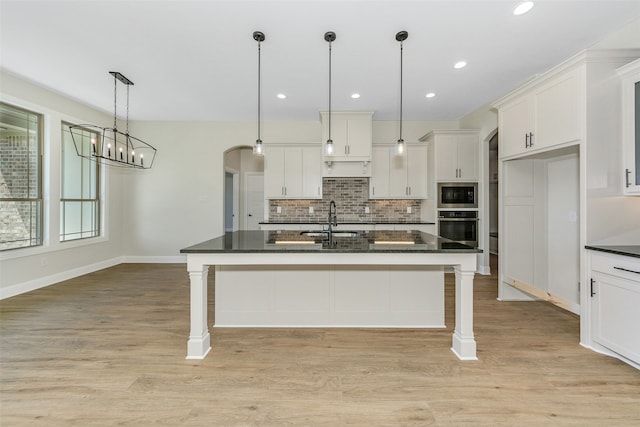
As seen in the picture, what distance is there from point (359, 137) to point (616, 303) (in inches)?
150

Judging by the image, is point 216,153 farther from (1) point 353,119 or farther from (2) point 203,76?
(1) point 353,119

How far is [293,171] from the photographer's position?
5562 mm

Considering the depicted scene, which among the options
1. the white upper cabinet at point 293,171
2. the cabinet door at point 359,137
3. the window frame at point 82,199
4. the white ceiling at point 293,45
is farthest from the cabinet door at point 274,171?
the window frame at point 82,199

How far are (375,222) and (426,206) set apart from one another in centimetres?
96

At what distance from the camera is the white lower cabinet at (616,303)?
218 cm

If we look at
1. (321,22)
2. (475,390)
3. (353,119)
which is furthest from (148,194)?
(475,390)

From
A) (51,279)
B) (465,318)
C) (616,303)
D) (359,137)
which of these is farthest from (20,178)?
(616,303)

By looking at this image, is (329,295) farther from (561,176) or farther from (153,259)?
(153,259)

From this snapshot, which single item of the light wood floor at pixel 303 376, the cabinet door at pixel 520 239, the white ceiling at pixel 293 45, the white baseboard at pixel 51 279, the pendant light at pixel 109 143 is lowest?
the light wood floor at pixel 303 376

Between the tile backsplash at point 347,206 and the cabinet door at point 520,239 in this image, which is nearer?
the cabinet door at point 520,239

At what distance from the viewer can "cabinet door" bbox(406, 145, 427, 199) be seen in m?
5.54

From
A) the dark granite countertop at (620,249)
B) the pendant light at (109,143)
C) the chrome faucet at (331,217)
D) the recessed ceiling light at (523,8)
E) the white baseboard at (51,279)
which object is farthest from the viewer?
the pendant light at (109,143)

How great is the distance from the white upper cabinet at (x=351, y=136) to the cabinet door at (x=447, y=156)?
3.91ft

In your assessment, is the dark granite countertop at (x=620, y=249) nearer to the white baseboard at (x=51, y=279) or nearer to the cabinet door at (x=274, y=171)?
the cabinet door at (x=274, y=171)
